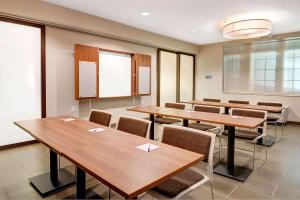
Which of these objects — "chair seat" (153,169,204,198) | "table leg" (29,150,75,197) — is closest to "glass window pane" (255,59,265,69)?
"chair seat" (153,169,204,198)

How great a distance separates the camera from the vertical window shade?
234 inches

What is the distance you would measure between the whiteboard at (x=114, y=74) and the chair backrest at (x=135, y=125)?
2.62 m

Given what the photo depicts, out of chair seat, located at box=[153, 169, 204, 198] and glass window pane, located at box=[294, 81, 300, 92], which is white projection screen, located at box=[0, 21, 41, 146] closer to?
chair seat, located at box=[153, 169, 204, 198]

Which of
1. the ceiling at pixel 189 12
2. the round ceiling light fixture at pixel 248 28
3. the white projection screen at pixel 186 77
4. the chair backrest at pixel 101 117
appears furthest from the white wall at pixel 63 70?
the white projection screen at pixel 186 77

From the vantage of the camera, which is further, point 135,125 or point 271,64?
point 271,64

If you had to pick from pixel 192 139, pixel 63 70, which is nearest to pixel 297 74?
pixel 192 139

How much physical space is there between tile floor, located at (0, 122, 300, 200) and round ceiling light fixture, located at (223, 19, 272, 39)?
2.41 m

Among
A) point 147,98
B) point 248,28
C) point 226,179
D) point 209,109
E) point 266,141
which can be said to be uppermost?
point 248,28

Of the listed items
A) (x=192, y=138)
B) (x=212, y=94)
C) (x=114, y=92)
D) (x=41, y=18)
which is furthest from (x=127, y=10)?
(x=212, y=94)

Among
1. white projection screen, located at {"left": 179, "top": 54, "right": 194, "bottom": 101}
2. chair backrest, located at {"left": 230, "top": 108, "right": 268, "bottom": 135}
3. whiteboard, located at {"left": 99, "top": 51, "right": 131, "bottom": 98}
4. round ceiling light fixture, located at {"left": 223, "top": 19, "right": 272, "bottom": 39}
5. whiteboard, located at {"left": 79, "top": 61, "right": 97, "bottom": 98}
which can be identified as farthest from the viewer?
white projection screen, located at {"left": 179, "top": 54, "right": 194, "bottom": 101}

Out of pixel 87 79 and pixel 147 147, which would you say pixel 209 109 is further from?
pixel 87 79

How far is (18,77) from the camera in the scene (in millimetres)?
3801

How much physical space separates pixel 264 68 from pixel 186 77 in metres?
2.53

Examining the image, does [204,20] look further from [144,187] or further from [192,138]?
[144,187]
